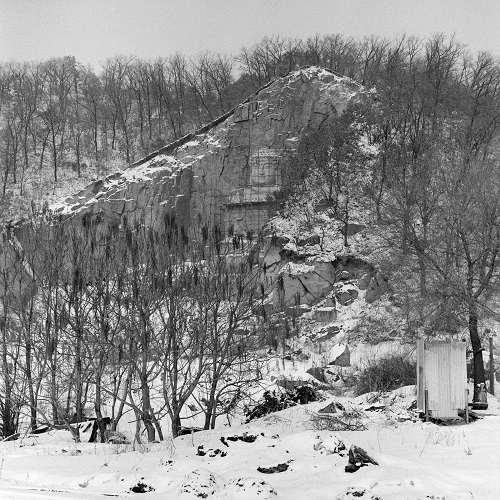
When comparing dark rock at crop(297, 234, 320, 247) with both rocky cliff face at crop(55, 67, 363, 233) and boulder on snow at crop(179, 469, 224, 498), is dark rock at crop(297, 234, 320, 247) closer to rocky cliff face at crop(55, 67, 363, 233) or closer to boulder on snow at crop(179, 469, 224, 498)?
rocky cliff face at crop(55, 67, 363, 233)

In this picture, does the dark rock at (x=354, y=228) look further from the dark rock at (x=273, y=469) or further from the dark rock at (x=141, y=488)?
the dark rock at (x=141, y=488)

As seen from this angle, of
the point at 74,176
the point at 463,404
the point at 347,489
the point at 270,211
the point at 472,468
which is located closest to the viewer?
the point at 347,489

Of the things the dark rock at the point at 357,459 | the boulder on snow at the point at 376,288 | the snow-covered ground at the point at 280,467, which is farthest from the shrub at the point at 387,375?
the dark rock at the point at 357,459

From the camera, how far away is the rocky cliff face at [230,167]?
26.6 m

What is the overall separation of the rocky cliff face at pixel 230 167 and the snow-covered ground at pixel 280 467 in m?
17.3

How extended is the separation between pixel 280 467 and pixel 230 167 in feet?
72.0

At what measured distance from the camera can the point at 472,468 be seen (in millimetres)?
6574

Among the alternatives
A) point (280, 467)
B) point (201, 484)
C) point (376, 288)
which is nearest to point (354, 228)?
point (376, 288)

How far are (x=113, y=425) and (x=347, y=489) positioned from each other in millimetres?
7153

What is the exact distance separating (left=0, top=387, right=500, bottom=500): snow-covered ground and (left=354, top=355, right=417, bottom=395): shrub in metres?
5.44

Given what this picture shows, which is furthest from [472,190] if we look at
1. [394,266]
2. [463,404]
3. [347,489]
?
[347,489]

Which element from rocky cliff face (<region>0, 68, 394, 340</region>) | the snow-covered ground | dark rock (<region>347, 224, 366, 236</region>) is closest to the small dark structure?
the snow-covered ground

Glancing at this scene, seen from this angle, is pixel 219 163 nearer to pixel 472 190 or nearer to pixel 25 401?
pixel 472 190

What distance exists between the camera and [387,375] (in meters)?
15.7
